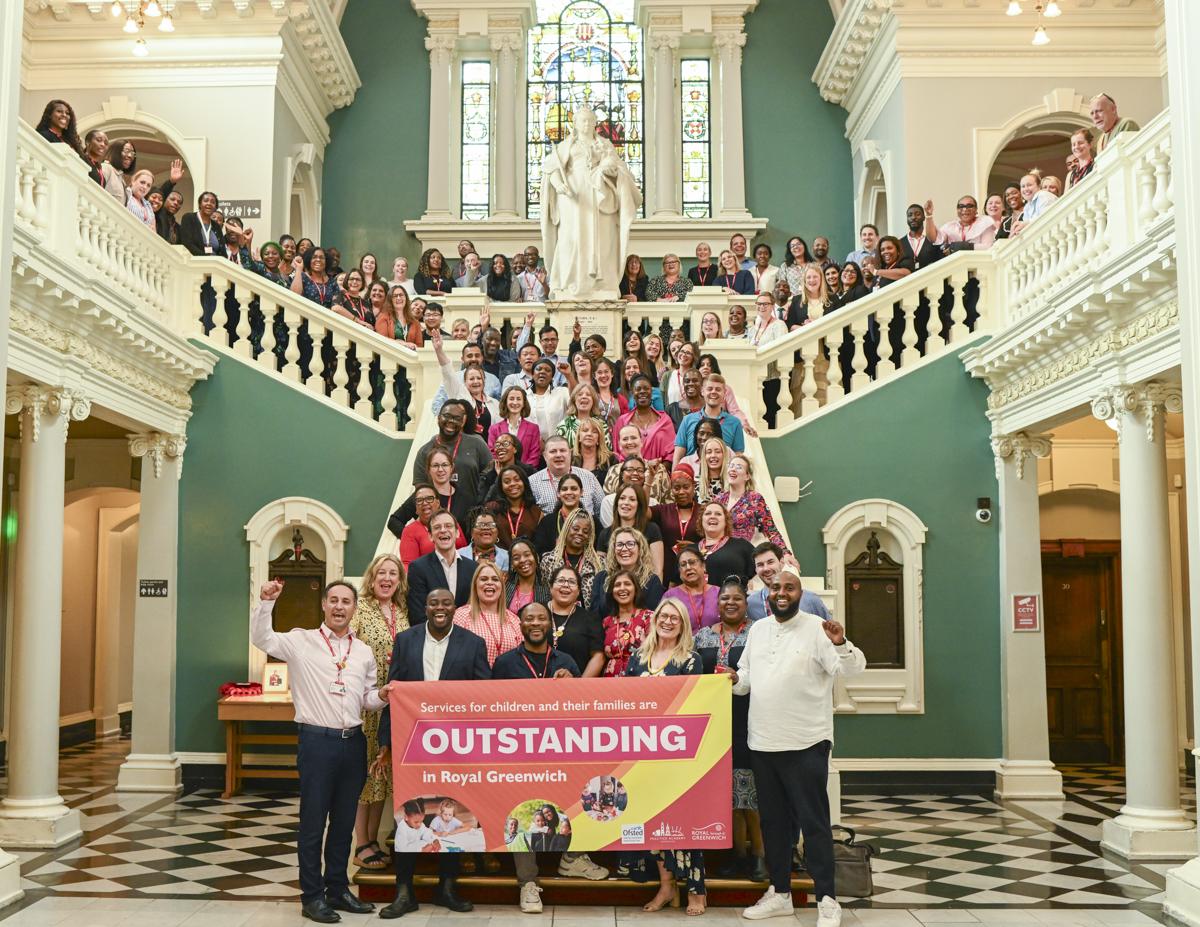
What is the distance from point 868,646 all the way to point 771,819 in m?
5.89

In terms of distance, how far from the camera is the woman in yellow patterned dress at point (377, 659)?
740cm

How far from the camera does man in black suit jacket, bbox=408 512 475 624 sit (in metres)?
7.89

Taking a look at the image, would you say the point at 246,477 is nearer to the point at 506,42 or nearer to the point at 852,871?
the point at 852,871

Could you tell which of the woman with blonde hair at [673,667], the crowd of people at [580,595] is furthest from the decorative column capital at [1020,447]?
the woman with blonde hair at [673,667]

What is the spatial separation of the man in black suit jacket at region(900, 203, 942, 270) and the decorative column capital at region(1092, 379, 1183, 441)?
11.5 ft

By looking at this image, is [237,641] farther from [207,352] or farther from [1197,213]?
[1197,213]

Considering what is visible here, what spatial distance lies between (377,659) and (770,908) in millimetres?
2589

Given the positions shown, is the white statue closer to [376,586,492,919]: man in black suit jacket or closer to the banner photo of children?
[376,586,492,919]: man in black suit jacket

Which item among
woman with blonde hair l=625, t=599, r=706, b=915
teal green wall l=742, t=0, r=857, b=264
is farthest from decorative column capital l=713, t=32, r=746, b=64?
woman with blonde hair l=625, t=599, r=706, b=915

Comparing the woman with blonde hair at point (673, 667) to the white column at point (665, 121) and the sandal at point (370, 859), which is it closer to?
the sandal at point (370, 859)

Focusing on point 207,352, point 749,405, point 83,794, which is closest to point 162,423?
point 207,352

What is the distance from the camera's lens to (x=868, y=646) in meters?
12.5

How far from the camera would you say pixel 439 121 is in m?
20.0

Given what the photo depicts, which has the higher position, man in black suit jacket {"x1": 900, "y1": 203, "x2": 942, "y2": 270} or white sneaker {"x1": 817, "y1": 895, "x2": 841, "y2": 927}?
man in black suit jacket {"x1": 900, "y1": 203, "x2": 942, "y2": 270}
